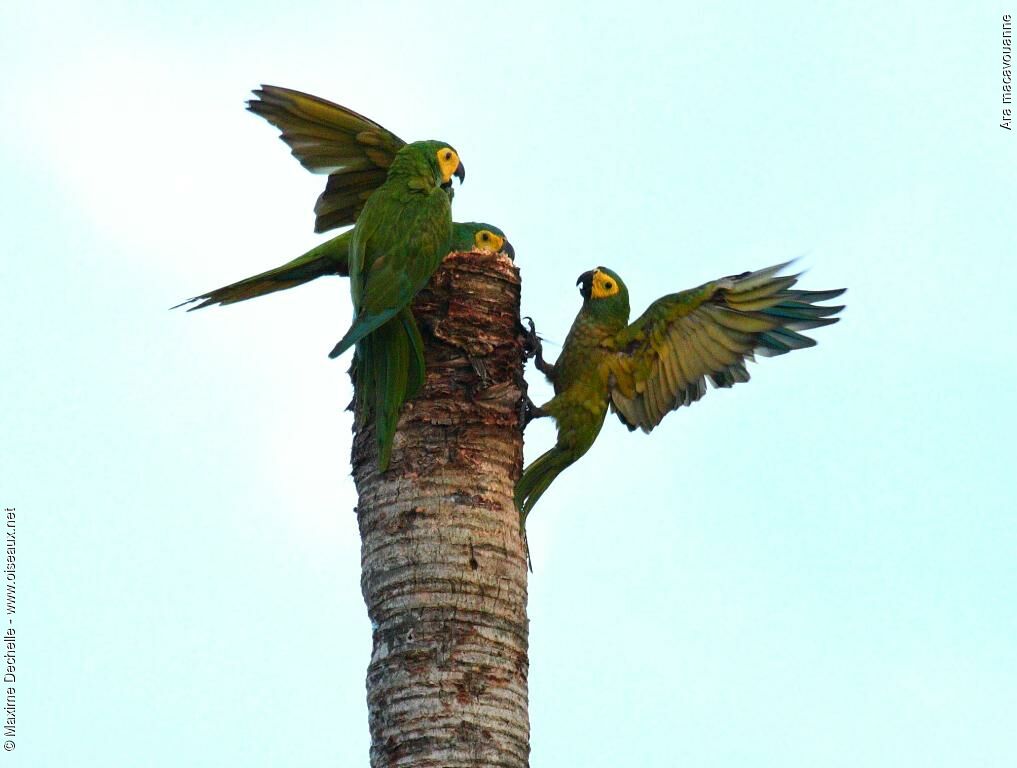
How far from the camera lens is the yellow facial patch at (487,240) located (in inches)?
206

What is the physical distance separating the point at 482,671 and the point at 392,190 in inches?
74.3

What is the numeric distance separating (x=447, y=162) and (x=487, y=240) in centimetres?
41

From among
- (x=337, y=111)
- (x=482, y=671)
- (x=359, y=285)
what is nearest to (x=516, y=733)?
(x=482, y=671)

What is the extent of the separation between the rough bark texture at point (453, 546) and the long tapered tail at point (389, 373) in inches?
1.6

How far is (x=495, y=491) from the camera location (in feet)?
13.9

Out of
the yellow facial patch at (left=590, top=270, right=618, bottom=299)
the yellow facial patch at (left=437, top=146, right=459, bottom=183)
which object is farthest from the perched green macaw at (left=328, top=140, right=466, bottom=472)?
the yellow facial patch at (left=590, top=270, right=618, bottom=299)

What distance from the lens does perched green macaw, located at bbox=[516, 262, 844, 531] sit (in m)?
5.53

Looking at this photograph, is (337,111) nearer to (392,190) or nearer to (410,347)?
(392,190)

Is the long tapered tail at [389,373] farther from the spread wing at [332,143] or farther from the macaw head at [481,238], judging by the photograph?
the spread wing at [332,143]

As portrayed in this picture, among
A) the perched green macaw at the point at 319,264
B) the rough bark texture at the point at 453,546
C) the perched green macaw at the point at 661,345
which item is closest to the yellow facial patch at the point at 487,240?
the perched green macaw at the point at 319,264

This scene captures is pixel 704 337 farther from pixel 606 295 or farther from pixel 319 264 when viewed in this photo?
pixel 319 264

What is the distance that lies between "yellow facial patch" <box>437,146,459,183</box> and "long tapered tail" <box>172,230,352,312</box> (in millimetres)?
448

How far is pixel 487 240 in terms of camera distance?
5.26 metres

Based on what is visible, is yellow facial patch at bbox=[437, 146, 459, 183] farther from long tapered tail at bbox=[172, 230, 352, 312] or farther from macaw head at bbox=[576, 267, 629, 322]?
macaw head at bbox=[576, 267, 629, 322]
